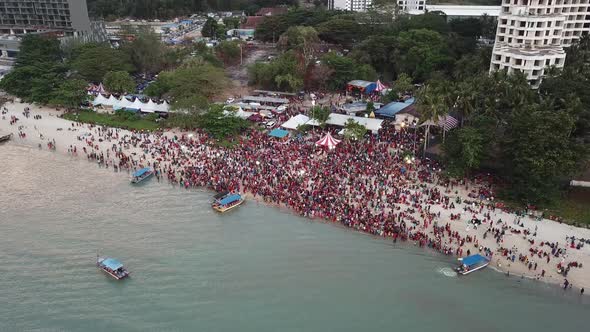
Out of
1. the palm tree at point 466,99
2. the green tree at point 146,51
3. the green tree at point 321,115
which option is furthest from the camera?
the green tree at point 146,51

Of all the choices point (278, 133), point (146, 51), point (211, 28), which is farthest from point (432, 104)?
point (211, 28)

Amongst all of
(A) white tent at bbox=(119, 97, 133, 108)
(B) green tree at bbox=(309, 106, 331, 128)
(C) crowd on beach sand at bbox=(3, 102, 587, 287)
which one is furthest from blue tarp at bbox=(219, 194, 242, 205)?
(A) white tent at bbox=(119, 97, 133, 108)

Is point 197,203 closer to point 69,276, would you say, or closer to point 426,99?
point 69,276

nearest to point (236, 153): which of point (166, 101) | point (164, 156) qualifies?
point (164, 156)

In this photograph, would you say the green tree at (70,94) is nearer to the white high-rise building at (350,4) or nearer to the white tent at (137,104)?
the white tent at (137,104)

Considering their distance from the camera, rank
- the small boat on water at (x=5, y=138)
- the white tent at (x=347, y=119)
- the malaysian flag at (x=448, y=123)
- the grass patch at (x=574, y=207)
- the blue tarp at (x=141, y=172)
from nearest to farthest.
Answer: the grass patch at (x=574, y=207) < the blue tarp at (x=141, y=172) < the malaysian flag at (x=448, y=123) < the white tent at (x=347, y=119) < the small boat on water at (x=5, y=138)

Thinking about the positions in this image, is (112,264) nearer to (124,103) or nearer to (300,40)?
(124,103)

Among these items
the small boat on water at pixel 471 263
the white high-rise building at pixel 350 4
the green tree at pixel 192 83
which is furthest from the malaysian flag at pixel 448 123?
the white high-rise building at pixel 350 4

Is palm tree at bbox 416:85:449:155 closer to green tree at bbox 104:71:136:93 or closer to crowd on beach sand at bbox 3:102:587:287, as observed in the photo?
crowd on beach sand at bbox 3:102:587:287
